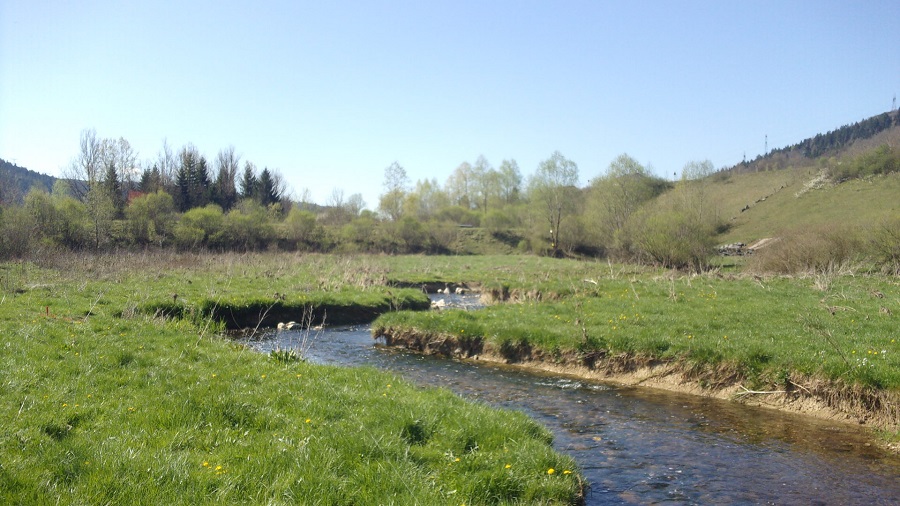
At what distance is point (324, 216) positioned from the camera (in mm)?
80312

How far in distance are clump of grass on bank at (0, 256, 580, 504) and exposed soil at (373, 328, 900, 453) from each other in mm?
5533

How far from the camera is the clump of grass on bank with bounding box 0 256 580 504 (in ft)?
17.6

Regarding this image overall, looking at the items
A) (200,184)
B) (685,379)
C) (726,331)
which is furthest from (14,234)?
(200,184)

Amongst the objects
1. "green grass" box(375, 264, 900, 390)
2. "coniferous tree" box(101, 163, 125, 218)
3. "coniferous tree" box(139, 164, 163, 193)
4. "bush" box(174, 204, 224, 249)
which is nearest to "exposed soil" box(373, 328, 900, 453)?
"green grass" box(375, 264, 900, 390)

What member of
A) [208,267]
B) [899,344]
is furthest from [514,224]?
[899,344]

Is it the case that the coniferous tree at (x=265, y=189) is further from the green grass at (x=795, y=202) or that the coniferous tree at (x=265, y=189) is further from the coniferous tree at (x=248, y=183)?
the green grass at (x=795, y=202)

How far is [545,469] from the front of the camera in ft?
23.5

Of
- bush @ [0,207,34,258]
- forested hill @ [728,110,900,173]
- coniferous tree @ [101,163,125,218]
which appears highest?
forested hill @ [728,110,900,173]

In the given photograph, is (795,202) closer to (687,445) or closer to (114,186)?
(687,445)

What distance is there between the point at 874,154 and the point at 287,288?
8139 cm

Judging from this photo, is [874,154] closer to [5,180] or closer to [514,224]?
[514,224]

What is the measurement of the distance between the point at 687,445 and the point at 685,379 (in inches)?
162

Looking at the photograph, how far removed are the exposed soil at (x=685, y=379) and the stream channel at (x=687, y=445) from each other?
0.40m

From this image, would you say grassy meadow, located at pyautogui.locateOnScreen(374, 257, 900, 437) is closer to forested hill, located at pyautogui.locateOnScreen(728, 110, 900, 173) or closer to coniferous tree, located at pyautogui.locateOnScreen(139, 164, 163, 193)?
coniferous tree, located at pyautogui.locateOnScreen(139, 164, 163, 193)
